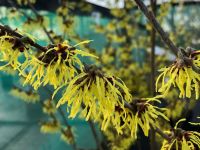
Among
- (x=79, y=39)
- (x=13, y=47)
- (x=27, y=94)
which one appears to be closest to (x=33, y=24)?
(x=27, y=94)

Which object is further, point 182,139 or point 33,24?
point 33,24

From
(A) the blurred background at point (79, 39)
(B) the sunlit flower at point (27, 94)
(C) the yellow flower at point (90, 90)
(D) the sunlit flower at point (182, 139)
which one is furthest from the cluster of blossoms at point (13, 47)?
(B) the sunlit flower at point (27, 94)

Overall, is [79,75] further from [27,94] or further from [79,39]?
[79,39]

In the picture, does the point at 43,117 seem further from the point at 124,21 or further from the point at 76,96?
the point at 76,96

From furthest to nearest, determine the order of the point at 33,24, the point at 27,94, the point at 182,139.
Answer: the point at 27,94, the point at 33,24, the point at 182,139

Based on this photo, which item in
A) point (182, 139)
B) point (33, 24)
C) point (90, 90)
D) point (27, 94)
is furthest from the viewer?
point (27, 94)

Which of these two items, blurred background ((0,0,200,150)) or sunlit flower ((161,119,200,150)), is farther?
blurred background ((0,0,200,150))

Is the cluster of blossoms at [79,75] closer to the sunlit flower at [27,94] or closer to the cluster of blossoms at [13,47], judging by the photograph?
the cluster of blossoms at [13,47]

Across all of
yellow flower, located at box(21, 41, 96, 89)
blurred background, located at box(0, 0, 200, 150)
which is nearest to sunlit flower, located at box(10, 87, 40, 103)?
blurred background, located at box(0, 0, 200, 150)

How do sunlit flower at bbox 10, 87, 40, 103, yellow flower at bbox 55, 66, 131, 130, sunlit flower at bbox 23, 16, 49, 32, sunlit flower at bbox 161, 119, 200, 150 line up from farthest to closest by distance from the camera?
sunlit flower at bbox 10, 87, 40, 103 < sunlit flower at bbox 23, 16, 49, 32 < sunlit flower at bbox 161, 119, 200, 150 < yellow flower at bbox 55, 66, 131, 130

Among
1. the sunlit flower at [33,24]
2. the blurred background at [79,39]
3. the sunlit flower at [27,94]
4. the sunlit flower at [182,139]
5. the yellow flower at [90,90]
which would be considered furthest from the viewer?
the blurred background at [79,39]

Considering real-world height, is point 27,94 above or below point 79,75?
below

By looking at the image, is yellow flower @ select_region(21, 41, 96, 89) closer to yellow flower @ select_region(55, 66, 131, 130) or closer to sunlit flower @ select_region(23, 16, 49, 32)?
yellow flower @ select_region(55, 66, 131, 130)
